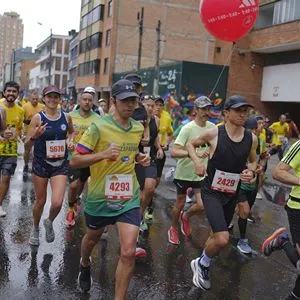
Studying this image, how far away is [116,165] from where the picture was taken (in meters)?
3.98

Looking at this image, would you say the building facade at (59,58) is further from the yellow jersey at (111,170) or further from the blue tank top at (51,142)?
the yellow jersey at (111,170)

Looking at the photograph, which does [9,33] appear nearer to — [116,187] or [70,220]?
[70,220]

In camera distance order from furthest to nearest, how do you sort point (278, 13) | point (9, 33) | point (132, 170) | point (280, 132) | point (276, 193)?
1. point (9, 33)
2. point (278, 13)
3. point (280, 132)
4. point (276, 193)
5. point (132, 170)

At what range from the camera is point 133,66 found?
45.3 m

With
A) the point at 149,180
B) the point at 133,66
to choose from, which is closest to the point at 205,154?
the point at 149,180

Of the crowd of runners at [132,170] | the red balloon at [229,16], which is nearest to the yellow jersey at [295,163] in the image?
the crowd of runners at [132,170]

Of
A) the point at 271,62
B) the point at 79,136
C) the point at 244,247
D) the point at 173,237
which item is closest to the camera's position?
the point at 244,247

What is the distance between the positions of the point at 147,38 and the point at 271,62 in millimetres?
16198

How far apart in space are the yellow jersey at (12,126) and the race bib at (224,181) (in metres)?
3.49

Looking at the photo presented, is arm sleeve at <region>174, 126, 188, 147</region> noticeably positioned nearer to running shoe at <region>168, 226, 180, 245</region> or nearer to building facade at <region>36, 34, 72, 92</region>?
running shoe at <region>168, 226, 180, 245</region>

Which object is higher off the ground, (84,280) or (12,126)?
(12,126)

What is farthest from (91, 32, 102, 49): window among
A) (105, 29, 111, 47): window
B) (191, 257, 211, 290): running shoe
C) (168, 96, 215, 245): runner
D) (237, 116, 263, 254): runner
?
(191, 257, 211, 290): running shoe

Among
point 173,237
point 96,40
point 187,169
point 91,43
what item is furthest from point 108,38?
point 173,237

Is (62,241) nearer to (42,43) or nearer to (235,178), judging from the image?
(235,178)
